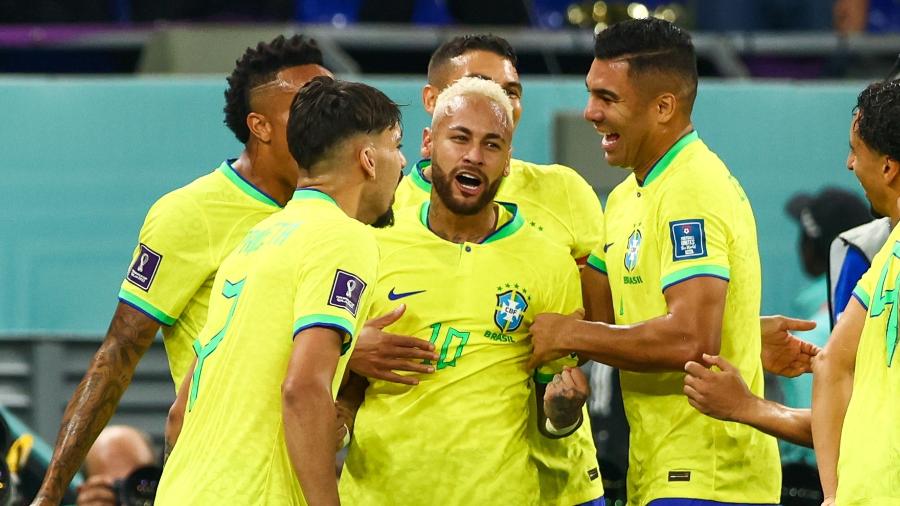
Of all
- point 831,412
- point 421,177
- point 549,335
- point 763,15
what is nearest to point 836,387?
point 831,412

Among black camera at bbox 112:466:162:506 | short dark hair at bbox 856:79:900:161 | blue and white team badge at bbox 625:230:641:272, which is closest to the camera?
short dark hair at bbox 856:79:900:161

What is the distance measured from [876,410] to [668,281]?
0.77 meters

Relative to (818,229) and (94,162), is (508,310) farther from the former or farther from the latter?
(94,162)

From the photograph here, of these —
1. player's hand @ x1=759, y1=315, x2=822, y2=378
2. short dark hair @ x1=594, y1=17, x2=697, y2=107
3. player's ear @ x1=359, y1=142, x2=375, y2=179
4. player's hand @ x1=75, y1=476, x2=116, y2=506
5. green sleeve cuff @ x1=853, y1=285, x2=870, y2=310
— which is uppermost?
short dark hair @ x1=594, y1=17, x2=697, y2=107

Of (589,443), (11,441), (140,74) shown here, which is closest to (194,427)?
(589,443)

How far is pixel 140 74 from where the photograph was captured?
8.12m

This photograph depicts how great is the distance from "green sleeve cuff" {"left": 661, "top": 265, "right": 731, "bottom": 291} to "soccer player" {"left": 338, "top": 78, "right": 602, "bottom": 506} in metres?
0.31

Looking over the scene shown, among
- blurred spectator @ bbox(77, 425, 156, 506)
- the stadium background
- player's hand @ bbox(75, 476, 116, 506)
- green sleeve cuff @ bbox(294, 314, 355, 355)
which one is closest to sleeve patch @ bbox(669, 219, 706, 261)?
green sleeve cuff @ bbox(294, 314, 355, 355)

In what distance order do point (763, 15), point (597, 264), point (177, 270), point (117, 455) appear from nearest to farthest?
1. point (177, 270)
2. point (597, 264)
3. point (117, 455)
4. point (763, 15)

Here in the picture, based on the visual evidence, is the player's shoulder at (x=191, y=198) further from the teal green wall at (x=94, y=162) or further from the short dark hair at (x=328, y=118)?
the teal green wall at (x=94, y=162)

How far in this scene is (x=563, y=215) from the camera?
4582 mm

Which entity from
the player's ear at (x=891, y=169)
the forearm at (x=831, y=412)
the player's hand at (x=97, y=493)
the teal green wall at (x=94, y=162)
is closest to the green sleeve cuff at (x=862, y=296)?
the forearm at (x=831, y=412)

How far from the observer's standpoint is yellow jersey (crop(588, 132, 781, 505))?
4.16 m

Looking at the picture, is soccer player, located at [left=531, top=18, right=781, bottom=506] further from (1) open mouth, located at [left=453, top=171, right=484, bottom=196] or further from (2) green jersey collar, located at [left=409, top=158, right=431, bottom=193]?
(2) green jersey collar, located at [left=409, top=158, right=431, bottom=193]
